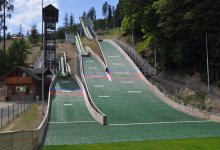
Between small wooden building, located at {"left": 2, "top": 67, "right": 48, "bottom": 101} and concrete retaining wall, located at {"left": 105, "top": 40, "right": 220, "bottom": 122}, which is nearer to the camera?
concrete retaining wall, located at {"left": 105, "top": 40, "right": 220, "bottom": 122}

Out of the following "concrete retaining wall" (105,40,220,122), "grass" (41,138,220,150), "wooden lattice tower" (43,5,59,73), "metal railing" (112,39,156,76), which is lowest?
"grass" (41,138,220,150)

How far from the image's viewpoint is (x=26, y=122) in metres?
32.0

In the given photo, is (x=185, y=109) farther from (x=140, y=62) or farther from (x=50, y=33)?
(x=50, y=33)

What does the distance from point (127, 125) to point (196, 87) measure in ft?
53.3

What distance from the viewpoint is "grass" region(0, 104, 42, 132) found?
28.9 m

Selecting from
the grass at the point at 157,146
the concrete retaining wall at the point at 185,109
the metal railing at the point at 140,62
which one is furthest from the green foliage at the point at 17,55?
the grass at the point at 157,146

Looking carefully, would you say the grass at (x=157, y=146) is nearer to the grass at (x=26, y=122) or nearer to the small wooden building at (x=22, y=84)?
the grass at (x=26, y=122)

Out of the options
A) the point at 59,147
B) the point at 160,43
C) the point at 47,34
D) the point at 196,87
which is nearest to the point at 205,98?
the point at 196,87

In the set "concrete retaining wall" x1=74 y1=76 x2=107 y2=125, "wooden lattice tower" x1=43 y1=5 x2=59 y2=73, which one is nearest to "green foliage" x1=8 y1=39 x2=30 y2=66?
"wooden lattice tower" x1=43 y1=5 x2=59 y2=73

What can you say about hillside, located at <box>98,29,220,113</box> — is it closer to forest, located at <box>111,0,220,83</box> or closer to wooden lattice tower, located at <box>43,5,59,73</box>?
forest, located at <box>111,0,220,83</box>

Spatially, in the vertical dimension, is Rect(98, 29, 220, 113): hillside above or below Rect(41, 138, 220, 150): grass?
above

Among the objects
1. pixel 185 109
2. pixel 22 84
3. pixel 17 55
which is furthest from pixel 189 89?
pixel 17 55

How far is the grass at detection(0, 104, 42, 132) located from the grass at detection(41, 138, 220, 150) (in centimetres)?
734

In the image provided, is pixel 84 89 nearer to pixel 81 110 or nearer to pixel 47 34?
pixel 81 110
